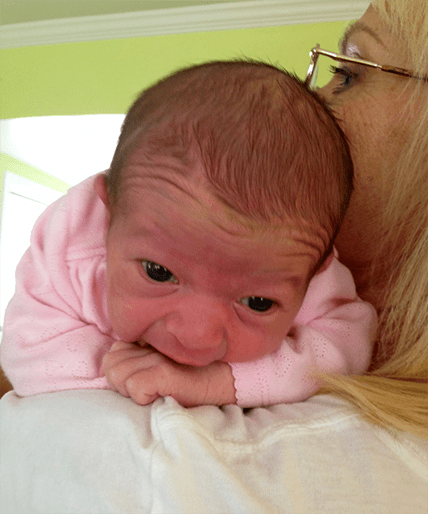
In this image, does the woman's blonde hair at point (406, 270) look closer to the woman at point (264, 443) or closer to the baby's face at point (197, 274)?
the woman at point (264, 443)

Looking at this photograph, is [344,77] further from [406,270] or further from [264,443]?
[264,443]

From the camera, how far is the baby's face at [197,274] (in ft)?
1.91

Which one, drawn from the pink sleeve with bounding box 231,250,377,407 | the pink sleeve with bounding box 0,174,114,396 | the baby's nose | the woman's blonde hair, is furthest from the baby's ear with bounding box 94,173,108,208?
the woman's blonde hair

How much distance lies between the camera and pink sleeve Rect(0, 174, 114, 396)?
2.30ft

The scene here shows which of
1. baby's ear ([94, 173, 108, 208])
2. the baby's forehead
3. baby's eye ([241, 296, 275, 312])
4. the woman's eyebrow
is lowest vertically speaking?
baby's eye ([241, 296, 275, 312])

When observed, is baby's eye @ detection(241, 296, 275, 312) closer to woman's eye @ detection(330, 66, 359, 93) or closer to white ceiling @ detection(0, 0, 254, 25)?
woman's eye @ detection(330, 66, 359, 93)

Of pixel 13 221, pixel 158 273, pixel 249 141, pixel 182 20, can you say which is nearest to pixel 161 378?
pixel 158 273

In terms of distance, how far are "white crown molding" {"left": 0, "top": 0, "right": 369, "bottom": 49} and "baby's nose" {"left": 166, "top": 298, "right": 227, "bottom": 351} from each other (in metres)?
3.00

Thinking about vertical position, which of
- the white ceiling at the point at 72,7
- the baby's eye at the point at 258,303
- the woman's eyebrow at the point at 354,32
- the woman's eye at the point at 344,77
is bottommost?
the baby's eye at the point at 258,303

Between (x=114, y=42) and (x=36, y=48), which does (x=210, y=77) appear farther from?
(x=36, y=48)

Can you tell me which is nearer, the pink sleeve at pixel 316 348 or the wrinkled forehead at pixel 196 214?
the wrinkled forehead at pixel 196 214

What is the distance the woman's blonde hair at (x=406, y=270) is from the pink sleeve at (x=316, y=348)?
1.7 inches

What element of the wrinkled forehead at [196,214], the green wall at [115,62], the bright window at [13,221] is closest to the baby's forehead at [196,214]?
the wrinkled forehead at [196,214]

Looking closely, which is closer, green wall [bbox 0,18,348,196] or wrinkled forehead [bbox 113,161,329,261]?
wrinkled forehead [bbox 113,161,329,261]
